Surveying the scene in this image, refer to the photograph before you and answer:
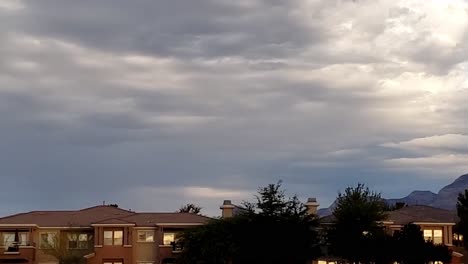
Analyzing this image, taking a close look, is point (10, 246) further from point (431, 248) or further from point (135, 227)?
point (431, 248)

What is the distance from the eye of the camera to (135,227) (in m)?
77.0

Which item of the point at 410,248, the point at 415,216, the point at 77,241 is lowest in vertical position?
the point at 410,248

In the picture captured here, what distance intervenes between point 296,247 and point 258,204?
215 inches

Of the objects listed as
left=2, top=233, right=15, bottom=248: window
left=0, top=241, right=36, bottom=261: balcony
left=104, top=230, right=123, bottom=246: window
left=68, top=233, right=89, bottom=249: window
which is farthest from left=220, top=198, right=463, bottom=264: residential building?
left=2, top=233, right=15, bottom=248: window

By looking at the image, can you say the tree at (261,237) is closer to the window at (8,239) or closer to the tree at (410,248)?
the tree at (410,248)

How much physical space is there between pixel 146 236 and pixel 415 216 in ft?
91.1

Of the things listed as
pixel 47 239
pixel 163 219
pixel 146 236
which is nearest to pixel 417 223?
pixel 163 219

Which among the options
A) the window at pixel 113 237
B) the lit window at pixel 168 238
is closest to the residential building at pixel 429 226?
the lit window at pixel 168 238

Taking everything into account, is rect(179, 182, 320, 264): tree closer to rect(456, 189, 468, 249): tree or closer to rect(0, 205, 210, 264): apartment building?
rect(0, 205, 210, 264): apartment building

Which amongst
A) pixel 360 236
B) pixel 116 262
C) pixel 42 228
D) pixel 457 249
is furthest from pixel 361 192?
pixel 42 228

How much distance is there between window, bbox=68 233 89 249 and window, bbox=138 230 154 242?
549 centimetres

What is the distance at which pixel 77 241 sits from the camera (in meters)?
78.6

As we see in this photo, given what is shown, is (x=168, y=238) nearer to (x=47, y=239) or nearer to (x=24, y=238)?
(x=47, y=239)

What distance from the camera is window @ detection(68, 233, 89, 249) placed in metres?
78.2
